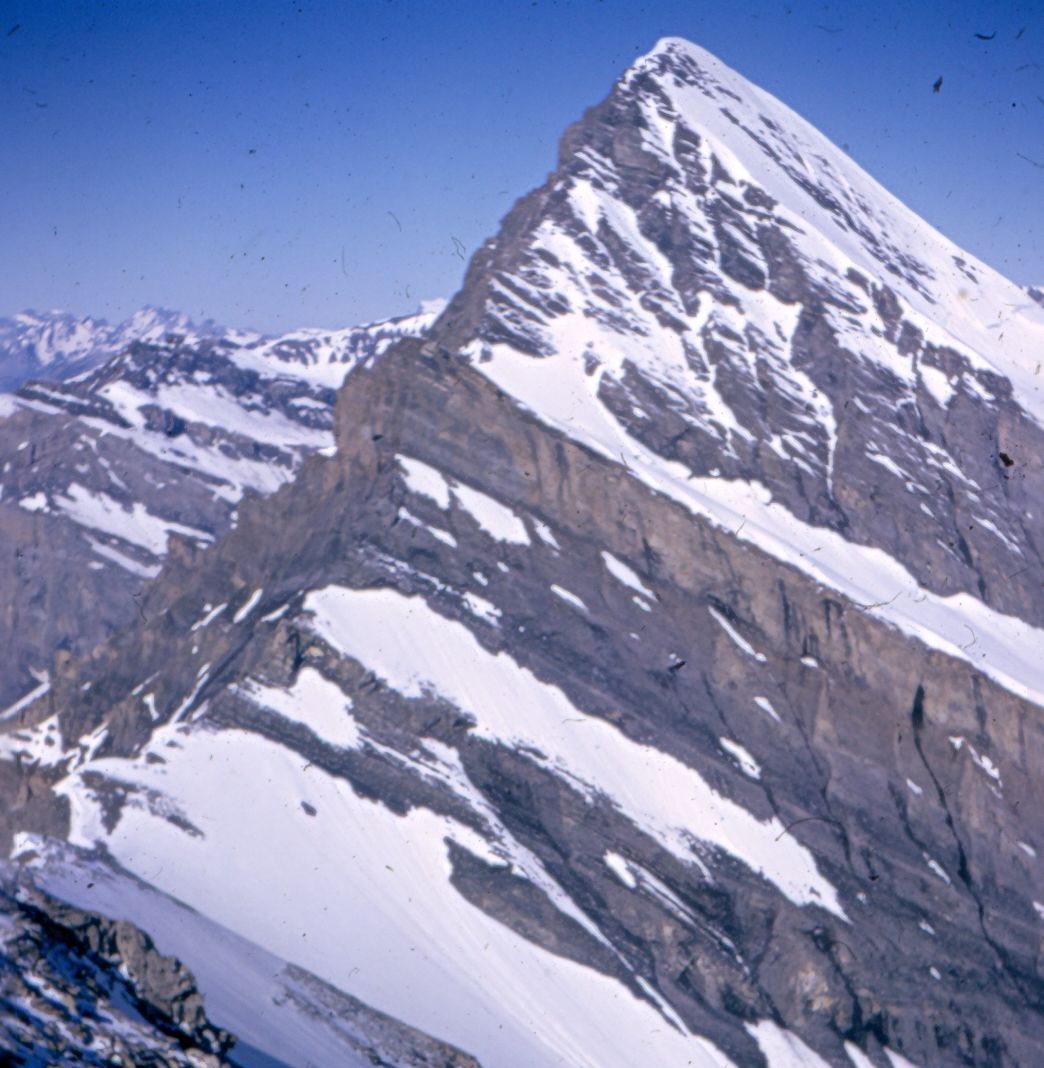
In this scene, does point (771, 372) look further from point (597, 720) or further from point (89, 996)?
point (89, 996)

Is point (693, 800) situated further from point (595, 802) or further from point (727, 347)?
point (727, 347)

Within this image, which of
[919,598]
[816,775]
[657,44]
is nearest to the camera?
[816,775]

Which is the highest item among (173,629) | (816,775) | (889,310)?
(889,310)

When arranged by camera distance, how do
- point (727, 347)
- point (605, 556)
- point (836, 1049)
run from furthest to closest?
point (727, 347) < point (605, 556) < point (836, 1049)

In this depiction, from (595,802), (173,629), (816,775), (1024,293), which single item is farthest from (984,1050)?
(1024,293)

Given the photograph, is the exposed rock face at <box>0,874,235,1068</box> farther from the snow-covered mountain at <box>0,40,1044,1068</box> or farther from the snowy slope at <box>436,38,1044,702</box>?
the snowy slope at <box>436,38,1044,702</box>

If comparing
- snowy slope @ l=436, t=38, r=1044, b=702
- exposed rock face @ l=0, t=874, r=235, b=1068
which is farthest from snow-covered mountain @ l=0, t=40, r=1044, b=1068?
exposed rock face @ l=0, t=874, r=235, b=1068

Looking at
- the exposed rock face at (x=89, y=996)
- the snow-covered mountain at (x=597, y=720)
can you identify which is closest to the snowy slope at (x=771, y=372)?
the snow-covered mountain at (x=597, y=720)
